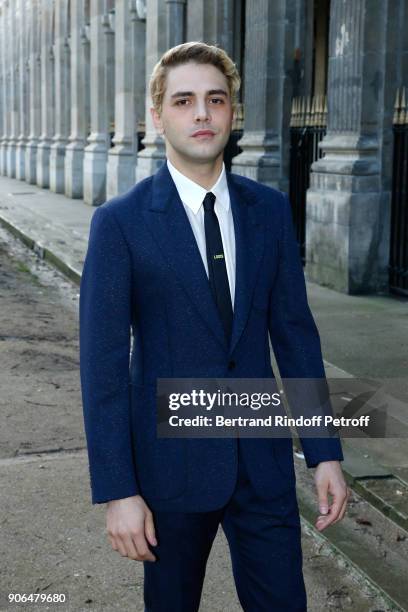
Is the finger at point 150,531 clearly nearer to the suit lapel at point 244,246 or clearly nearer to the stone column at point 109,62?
the suit lapel at point 244,246

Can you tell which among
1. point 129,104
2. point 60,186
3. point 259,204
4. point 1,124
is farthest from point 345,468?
point 1,124

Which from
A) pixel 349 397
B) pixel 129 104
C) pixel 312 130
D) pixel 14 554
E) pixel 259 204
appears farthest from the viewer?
pixel 129 104

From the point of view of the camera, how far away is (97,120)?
2675cm

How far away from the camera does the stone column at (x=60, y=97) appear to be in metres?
32.0

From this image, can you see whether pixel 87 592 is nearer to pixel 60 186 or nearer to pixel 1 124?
pixel 60 186

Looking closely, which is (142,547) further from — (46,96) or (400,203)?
(46,96)

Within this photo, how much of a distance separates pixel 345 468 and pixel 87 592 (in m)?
1.79

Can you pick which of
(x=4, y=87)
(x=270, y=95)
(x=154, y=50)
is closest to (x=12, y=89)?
(x=4, y=87)

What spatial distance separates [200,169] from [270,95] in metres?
11.6

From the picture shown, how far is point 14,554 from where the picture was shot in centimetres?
415

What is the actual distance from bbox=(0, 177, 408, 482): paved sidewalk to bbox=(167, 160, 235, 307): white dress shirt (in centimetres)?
276

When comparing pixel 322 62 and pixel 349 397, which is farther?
pixel 322 62

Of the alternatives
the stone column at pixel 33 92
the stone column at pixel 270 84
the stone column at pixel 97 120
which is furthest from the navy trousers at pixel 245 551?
the stone column at pixel 33 92

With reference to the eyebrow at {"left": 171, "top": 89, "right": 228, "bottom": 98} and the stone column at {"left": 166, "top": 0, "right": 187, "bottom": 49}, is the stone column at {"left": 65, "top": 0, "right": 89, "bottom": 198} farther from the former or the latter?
the eyebrow at {"left": 171, "top": 89, "right": 228, "bottom": 98}
